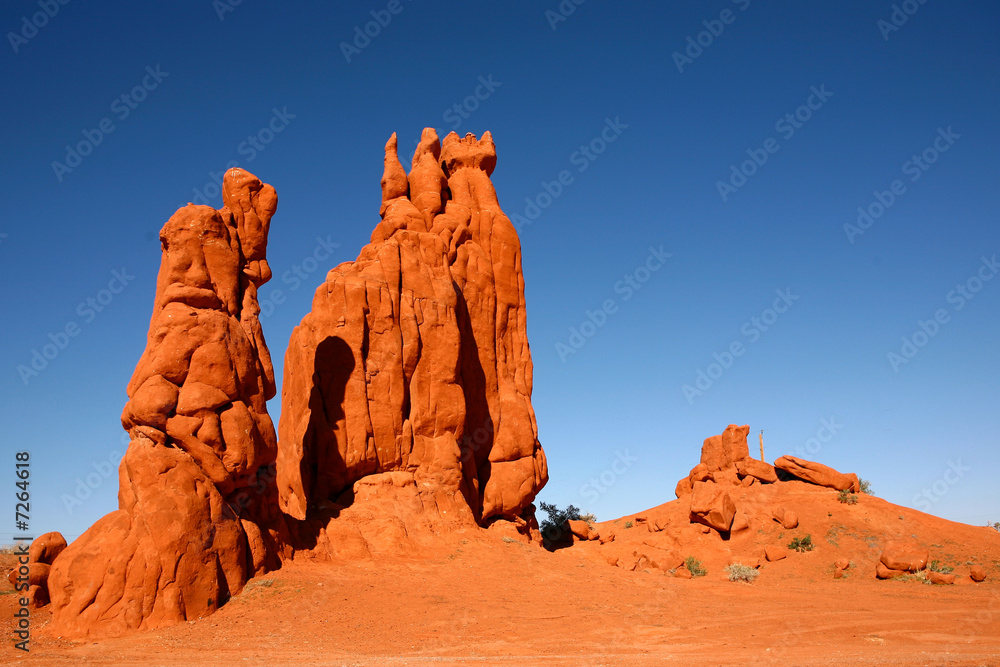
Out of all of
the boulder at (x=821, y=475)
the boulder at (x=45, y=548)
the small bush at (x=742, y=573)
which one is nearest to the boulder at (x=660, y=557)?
the small bush at (x=742, y=573)

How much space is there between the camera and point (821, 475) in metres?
45.2

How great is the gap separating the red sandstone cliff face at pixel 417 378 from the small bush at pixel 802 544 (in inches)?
580

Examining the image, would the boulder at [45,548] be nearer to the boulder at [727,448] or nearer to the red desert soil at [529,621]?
the red desert soil at [529,621]

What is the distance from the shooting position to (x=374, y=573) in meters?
21.9

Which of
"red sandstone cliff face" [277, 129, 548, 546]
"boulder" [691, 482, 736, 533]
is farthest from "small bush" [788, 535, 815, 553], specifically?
"red sandstone cliff face" [277, 129, 548, 546]

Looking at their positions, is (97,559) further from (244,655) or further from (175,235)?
(175,235)

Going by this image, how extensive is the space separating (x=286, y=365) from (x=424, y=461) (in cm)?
597

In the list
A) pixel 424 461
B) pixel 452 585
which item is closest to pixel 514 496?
pixel 424 461

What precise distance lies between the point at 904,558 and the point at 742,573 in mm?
6937

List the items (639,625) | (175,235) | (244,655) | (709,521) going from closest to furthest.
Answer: (244,655), (639,625), (175,235), (709,521)

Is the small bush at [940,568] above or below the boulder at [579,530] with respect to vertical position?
below

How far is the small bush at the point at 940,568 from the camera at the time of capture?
3210 cm

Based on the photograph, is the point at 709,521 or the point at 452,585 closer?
the point at 452,585

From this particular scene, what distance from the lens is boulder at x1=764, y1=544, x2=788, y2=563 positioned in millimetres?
36719
